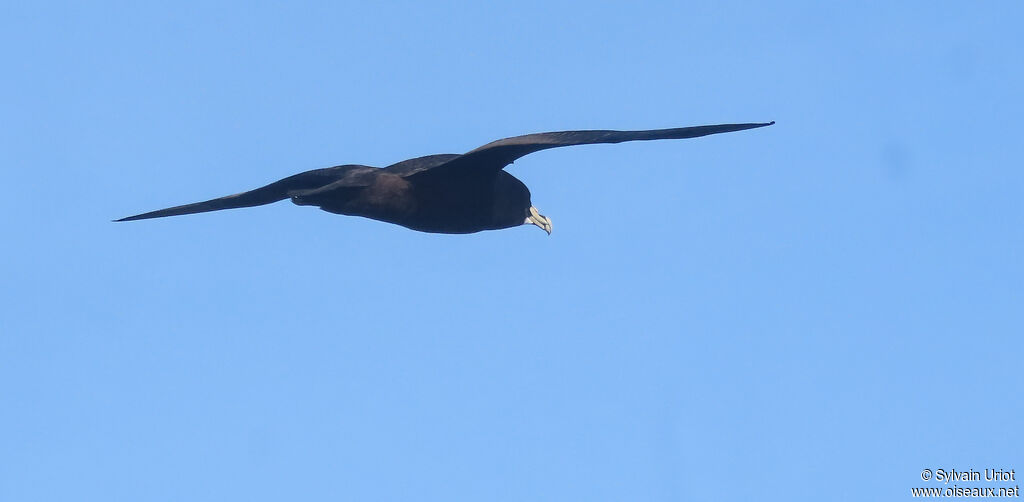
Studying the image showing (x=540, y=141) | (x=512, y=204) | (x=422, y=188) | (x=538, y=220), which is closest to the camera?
(x=540, y=141)

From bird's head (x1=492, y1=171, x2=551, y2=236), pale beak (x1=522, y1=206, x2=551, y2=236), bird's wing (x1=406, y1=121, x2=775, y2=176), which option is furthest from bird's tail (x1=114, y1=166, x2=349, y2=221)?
pale beak (x1=522, y1=206, x2=551, y2=236)

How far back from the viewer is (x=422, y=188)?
56.4ft

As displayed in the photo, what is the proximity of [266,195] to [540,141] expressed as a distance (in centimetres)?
372

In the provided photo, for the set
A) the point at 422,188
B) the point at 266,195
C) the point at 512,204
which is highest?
the point at 266,195

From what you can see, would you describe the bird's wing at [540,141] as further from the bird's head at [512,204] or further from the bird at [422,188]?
the bird's head at [512,204]

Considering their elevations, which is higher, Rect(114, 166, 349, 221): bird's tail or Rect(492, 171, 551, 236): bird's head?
Rect(114, 166, 349, 221): bird's tail

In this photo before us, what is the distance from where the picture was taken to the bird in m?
16.5

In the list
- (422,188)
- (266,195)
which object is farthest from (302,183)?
(422,188)

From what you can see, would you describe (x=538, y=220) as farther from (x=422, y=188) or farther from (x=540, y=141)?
(x=540, y=141)

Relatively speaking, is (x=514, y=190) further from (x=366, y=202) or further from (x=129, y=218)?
(x=129, y=218)

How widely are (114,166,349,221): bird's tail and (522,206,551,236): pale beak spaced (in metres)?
3.33

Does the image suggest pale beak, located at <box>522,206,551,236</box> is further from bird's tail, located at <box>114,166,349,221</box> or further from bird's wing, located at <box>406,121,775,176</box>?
bird's tail, located at <box>114,166,349,221</box>

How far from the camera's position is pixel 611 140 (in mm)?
15625

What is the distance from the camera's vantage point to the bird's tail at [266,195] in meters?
17.1
